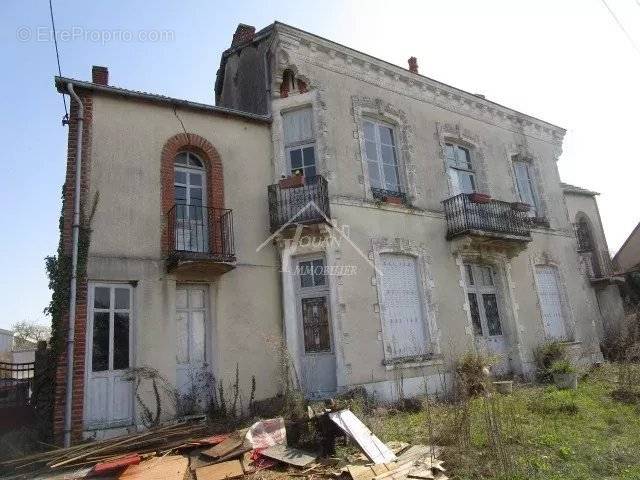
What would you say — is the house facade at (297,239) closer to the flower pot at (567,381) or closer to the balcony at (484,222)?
the balcony at (484,222)

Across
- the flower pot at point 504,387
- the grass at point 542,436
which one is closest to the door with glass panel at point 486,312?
the flower pot at point 504,387

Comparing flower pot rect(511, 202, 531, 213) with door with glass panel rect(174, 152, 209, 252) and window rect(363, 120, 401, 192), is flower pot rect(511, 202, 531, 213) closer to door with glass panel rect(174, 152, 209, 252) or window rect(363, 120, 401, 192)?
window rect(363, 120, 401, 192)

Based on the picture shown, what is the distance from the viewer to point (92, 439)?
23.9 ft

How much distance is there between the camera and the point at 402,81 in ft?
40.4

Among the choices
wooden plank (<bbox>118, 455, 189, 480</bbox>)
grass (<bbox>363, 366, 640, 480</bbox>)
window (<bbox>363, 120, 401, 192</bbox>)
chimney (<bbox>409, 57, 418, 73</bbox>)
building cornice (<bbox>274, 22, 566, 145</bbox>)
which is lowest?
grass (<bbox>363, 366, 640, 480</bbox>)

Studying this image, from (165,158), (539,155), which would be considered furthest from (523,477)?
(539,155)

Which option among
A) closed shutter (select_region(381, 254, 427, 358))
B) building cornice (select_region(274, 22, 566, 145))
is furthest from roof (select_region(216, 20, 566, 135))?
closed shutter (select_region(381, 254, 427, 358))

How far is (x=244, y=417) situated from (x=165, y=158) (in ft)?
17.7

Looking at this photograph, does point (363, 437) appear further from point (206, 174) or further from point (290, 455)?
point (206, 174)

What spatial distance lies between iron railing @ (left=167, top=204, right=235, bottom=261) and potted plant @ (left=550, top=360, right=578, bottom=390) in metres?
7.92

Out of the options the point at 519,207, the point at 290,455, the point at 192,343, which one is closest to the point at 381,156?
the point at 519,207

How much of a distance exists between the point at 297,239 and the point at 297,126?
2.95 m

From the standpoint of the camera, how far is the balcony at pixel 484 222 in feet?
37.4

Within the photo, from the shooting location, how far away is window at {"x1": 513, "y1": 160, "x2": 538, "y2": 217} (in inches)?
573
